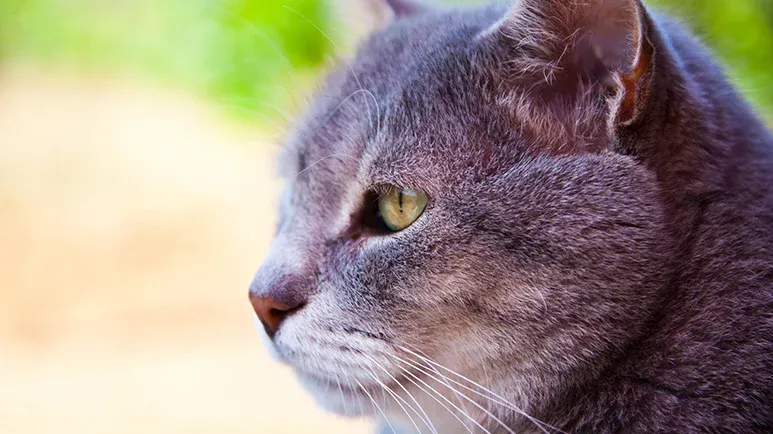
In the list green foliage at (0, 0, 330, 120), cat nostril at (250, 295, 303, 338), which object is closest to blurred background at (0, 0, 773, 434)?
green foliage at (0, 0, 330, 120)

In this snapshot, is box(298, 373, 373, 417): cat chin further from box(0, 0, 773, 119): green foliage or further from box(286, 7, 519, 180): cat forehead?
box(0, 0, 773, 119): green foliage

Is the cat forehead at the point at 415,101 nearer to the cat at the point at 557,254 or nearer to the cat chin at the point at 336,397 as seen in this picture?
the cat at the point at 557,254

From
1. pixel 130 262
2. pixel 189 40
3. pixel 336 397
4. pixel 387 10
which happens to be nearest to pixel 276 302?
pixel 336 397

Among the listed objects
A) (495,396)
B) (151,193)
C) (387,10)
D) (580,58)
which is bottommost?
(495,396)

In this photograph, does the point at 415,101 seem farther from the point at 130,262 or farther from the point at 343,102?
the point at 130,262

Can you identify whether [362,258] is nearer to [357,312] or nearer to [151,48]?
[357,312]

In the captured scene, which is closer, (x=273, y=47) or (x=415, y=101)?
(x=415, y=101)

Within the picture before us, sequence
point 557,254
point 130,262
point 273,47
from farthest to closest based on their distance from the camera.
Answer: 1. point 130,262
2. point 273,47
3. point 557,254
